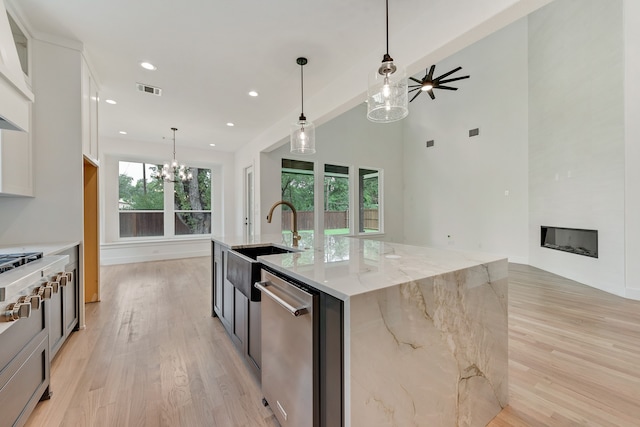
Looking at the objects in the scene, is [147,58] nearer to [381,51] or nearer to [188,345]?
[381,51]

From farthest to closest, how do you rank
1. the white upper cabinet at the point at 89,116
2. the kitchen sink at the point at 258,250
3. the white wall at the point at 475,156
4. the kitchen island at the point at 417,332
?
1. the white wall at the point at 475,156
2. the white upper cabinet at the point at 89,116
3. the kitchen sink at the point at 258,250
4. the kitchen island at the point at 417,332

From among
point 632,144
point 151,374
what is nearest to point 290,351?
point 151,374

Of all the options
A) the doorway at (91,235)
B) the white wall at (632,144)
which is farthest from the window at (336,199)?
the white wall at (632,144)

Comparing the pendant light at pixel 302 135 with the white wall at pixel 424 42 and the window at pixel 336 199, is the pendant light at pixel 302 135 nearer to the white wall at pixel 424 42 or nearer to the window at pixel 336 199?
the white wall at pixel 424 42

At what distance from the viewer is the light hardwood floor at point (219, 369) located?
1513mm

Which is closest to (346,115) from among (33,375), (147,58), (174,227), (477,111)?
(477,111)

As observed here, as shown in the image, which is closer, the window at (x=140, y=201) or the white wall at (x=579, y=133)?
the white wall at (x=579, y=133)

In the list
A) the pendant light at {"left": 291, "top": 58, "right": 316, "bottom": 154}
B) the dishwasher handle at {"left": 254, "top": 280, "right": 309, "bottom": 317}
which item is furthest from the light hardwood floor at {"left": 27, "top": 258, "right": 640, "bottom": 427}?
the pendant light at {"left": 291, "top": 58, "right": 316, "bottom": 154}

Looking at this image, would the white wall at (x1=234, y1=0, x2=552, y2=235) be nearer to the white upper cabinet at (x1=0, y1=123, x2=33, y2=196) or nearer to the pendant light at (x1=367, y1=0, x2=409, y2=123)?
the pendant light at (x1=367, y1=0, x2=409, y2=123)

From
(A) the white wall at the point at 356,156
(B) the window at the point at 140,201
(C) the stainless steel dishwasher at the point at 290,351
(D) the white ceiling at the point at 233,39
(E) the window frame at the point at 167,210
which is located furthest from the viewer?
(B) the window at the point at 140,201

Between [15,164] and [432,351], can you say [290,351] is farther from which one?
[15,164]

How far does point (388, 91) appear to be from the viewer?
209 cm

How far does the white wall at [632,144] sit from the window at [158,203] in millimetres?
7909

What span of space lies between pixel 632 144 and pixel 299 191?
541cm
